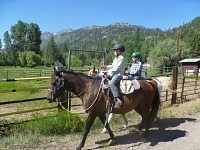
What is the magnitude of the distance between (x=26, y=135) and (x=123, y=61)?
112 inches

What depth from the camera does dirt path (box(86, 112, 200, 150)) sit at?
5.05 metres

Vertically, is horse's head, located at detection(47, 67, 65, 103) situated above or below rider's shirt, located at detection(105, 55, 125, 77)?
below

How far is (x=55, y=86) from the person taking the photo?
15.9ft

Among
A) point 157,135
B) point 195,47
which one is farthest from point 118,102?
point 195,47

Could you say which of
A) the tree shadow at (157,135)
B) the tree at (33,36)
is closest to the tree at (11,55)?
the tree at (33,36)

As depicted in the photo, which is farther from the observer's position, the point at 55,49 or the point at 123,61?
the point at 55,49

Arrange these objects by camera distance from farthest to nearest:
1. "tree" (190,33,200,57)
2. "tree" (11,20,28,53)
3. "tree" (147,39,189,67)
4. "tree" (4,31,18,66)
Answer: "tree" (4,31,18,66), "tree" (11,20,28,53), "tree" (190,33,200,57), "tree" (147,39,189,67)

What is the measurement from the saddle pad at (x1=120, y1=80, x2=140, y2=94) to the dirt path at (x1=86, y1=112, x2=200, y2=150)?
4.08 feet

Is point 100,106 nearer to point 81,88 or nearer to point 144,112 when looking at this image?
point 81,88

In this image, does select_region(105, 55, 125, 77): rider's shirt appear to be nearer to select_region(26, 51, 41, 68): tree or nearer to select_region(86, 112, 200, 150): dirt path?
select_region(86, 112, 200, 150): dirt path

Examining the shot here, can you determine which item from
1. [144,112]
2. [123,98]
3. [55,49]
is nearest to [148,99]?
[144,112]

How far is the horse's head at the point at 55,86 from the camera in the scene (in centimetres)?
482

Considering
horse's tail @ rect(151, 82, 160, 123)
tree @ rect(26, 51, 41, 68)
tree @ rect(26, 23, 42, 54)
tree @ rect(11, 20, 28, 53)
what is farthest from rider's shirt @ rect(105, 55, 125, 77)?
tree @ rect(11, 20, 28, 53)

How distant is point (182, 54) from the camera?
54.4 meters
